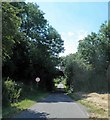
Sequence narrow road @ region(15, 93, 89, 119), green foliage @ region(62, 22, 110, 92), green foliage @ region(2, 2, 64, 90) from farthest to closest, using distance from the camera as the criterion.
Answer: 1. green foliage @ region(62, 22, 110, 92)
2. green foliage @ region(2, 2, 64, 90)
3. narrow road @ region(15, 93, 89, 119)

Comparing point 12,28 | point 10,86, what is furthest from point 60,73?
point 12,28

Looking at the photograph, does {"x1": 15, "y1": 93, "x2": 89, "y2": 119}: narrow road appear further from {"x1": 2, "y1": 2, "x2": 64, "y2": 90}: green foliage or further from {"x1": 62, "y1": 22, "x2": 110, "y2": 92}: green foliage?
{"x1": 62, "y1": 22, "x2": 110, "y2": 92}: green foliage

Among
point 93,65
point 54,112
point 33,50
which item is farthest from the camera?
point 93,65

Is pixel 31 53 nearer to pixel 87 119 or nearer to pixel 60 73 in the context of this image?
pixel 60 73

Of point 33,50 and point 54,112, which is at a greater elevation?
point 33,50

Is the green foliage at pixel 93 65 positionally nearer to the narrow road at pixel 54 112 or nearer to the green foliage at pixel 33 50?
the green foliage at pixel 33 50

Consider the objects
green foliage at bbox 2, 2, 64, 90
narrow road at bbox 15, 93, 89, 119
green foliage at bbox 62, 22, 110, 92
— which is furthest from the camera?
green foliage at bbox 62, 22, 110, 92

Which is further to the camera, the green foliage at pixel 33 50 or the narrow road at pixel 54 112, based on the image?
the green foliage at pixel 33 50

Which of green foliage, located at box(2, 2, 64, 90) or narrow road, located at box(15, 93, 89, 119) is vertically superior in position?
green foliage, located at box(2, 2, 64, 90)

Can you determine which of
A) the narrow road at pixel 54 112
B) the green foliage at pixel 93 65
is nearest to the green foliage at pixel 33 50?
the green foliage at pixel 93 65

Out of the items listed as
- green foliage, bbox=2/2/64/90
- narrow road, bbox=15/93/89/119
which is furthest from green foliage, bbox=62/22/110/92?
narrow road, bbox=15/93/89/119

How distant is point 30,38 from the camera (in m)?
65.5

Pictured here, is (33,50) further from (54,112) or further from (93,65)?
(54,112)

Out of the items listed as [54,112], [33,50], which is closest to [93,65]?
[33,50]
